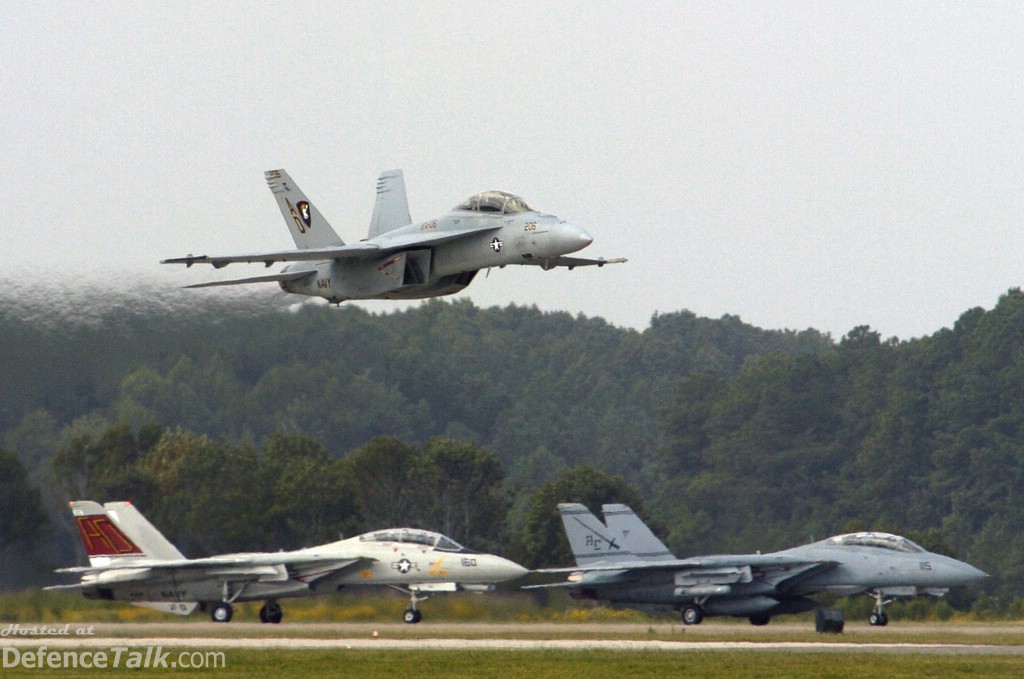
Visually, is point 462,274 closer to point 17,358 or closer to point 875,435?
point 17,358

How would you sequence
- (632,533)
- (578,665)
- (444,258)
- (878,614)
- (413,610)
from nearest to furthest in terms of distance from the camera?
1. (578,665)
2. (444,258)
3. (878,614)
4. (413,610)
5. (632,533)

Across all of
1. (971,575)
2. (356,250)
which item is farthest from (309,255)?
(971,575)

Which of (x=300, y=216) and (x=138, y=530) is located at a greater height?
(x=300, y=216)

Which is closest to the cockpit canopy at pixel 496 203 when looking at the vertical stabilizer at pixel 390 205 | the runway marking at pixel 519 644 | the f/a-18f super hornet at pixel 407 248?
the f/a-18f super hornet at pixel 407 248

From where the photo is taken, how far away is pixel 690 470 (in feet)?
240

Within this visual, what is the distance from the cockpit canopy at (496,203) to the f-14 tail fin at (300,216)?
3.64 meters

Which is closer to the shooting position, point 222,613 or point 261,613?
point 222,613

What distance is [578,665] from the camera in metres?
22.0

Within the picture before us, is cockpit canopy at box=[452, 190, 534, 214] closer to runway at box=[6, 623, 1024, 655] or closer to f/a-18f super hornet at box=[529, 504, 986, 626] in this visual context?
runway at box=[6, 623, 1024, 655]

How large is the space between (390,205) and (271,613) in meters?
9.25

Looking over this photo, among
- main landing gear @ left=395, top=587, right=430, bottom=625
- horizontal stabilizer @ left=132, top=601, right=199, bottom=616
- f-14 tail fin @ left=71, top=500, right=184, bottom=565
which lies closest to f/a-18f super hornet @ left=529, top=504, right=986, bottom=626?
main landing gear @ left=395, top=587, right=430, bottom=625

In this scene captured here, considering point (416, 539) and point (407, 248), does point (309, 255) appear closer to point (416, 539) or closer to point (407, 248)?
point (407, 248)

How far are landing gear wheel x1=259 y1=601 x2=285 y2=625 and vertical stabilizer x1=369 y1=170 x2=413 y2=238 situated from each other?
8699mm

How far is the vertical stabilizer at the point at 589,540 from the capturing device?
35.6 meters
